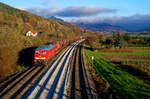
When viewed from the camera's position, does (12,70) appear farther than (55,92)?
Yes

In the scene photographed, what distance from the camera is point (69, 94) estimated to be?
13461mm

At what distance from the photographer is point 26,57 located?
27688 mm

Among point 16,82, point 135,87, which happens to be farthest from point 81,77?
point 16,82

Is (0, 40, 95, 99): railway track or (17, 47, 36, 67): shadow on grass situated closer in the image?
(0, 40, 95, 99): railway track

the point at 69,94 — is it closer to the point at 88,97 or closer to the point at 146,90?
the point at 88,97

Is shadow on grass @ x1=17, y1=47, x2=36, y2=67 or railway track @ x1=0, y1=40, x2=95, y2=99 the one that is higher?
shadow on grass @ x1=17, y1=47, x2=36, y2=67

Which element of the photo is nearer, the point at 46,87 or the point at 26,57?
the point at 46,87

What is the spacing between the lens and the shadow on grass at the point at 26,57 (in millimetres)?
25469

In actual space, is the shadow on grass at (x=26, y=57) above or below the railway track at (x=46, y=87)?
above

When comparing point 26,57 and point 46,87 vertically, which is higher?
point 26,57

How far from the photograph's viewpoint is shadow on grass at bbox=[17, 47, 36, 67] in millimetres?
25469

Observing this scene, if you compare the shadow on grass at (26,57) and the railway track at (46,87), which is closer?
the railway track at (46,87)

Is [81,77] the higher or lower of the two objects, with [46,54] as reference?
lower

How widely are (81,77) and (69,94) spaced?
18.1 feet
